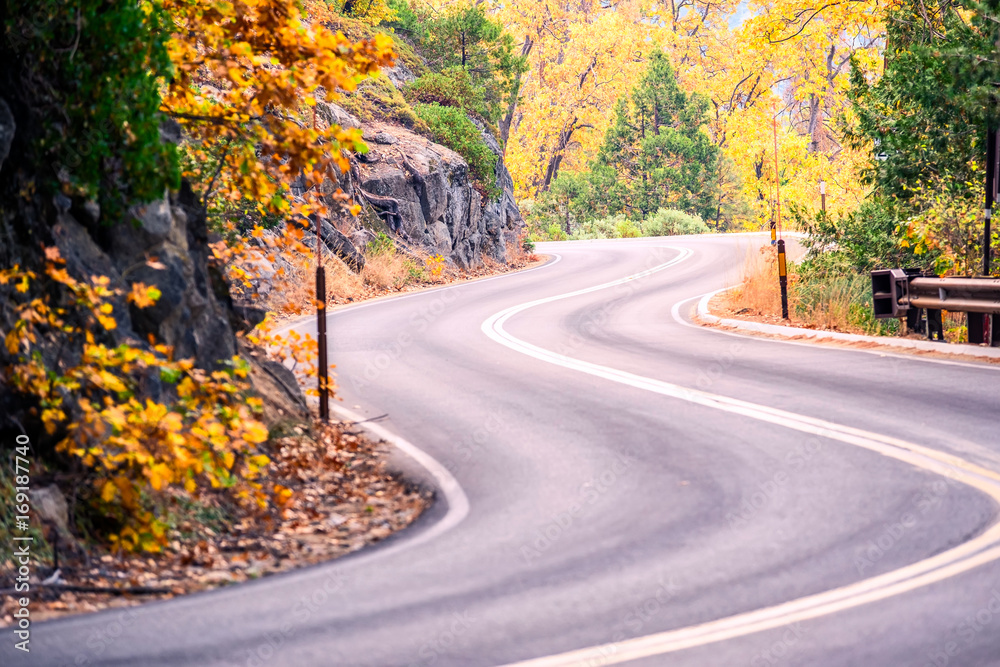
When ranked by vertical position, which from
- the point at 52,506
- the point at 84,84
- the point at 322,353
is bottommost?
the point at 52,506

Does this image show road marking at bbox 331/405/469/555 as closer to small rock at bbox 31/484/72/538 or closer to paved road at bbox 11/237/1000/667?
paved road at bbox 11/237/1000/667

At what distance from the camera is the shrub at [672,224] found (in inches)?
1918

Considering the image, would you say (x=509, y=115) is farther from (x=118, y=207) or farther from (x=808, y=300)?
(x=118, y=207)

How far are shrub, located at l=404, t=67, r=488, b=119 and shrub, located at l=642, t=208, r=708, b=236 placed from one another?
17095mm

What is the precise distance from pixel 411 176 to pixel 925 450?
22375mm

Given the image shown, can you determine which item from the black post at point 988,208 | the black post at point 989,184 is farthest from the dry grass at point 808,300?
the black post at point 989,184

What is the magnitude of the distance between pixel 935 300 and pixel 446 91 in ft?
76.2

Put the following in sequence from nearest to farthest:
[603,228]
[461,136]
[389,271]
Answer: [389,271], [461,136], [603,228]

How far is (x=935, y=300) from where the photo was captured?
13406 millimetres

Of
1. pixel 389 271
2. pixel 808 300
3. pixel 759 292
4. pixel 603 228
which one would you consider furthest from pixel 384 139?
pixel 603 228

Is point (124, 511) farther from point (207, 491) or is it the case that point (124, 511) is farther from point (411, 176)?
point (411, 176)

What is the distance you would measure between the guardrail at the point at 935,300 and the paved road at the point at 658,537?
138 cm

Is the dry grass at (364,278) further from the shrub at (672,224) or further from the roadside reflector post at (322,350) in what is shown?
the shrub at (672,224)

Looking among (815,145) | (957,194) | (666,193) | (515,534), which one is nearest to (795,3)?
(957,194)
